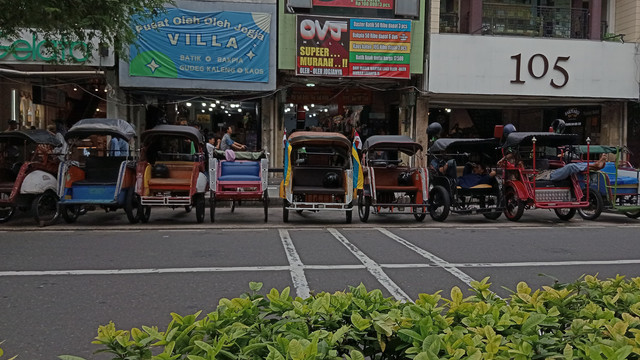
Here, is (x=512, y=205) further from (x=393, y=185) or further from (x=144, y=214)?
(x=144, y=214)

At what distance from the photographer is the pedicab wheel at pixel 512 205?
12.1 meters

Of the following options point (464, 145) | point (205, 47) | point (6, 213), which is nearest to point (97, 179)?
point (6, 213)

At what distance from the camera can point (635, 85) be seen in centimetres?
1986

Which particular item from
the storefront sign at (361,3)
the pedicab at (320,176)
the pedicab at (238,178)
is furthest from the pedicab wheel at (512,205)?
→ the storefront sign at (361,3)

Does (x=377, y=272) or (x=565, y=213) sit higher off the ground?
(x=565, y=213)

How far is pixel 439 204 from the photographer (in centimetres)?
1245

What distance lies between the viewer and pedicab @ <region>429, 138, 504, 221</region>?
40.1 feet

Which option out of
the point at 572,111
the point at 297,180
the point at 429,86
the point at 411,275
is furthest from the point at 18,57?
the point at 572,111

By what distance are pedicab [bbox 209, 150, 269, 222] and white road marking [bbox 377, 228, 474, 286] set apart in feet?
10.3

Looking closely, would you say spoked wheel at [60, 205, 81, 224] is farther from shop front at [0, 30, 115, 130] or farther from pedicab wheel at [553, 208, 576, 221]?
pedicab wheel at [553, 208, 576, 221]

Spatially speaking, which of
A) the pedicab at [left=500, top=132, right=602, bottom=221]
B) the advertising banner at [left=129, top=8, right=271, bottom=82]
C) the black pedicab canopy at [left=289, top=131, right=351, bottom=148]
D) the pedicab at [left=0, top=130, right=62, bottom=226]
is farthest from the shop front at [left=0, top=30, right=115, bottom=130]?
the pedicab at [left=500, top=132, right=602, bottom=221]

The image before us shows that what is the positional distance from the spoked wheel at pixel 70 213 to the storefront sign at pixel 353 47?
28.8 ft

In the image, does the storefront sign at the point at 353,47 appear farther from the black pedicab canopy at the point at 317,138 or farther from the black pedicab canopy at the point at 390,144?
the black pedicab canopy at the point at 317,138

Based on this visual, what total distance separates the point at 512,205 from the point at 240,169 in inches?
264
